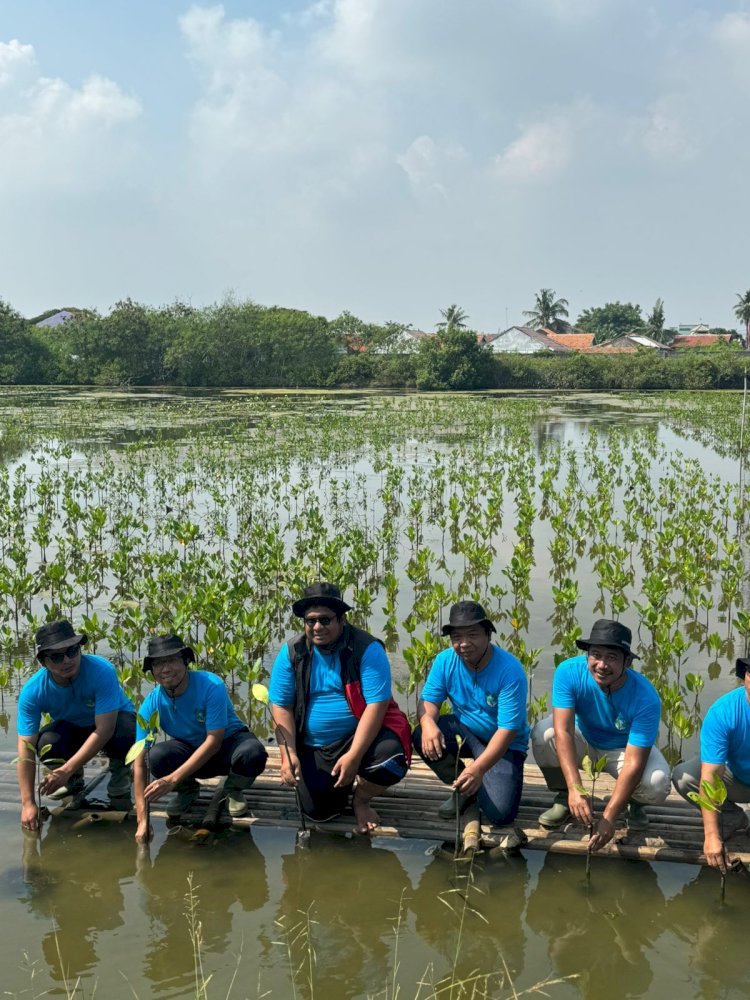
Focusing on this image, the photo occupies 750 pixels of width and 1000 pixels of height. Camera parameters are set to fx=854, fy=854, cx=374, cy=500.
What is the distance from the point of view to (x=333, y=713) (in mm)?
4484

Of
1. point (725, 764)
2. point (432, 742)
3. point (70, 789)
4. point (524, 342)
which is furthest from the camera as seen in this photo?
point (524, 342)

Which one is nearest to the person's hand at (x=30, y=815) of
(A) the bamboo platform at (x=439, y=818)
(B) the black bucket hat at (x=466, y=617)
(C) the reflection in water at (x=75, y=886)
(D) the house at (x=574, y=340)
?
(C) the reflection in water at (x=75, y=886)

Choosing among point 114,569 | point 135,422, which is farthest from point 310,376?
point 114,569

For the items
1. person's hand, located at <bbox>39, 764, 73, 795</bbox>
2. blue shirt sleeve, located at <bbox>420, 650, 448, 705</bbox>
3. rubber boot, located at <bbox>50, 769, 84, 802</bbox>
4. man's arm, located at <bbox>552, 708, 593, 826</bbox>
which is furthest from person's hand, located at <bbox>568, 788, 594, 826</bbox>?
rubber boot, located at <bbox>50, 769, 84, 802</bbox>

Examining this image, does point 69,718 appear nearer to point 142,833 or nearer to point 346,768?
point 142,833

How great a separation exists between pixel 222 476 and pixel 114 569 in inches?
264

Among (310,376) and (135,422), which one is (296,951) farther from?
(310,376)

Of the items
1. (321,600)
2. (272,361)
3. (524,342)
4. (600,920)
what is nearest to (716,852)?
(600,920)

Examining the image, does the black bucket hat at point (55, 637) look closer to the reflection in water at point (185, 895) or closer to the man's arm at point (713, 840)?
the reflection in water at point (185, 895)

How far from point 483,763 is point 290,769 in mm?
976

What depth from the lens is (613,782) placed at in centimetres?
463

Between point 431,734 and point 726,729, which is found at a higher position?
point 726,729

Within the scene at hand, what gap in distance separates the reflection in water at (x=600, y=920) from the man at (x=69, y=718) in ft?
7.66

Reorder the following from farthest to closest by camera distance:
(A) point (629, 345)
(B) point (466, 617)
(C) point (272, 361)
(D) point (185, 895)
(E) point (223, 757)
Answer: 1. (A) point (629, 345)
2. (C) point (272, 361)
3. (E) point (223, 757)
4. (B) point (466, 617)
5. (D) point (185, 895)
